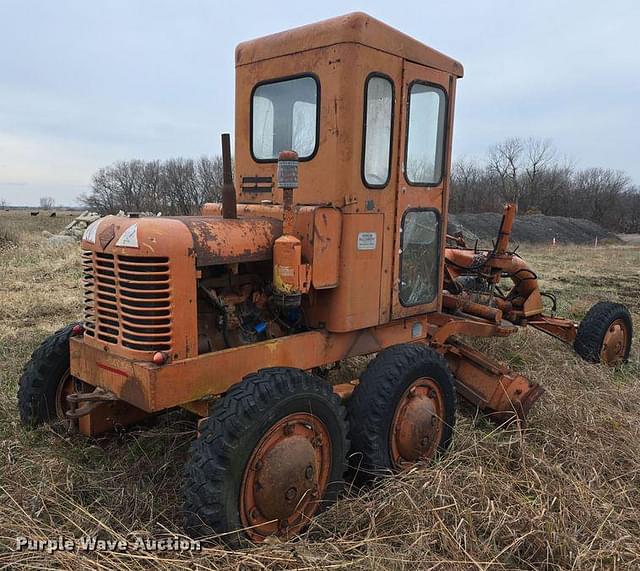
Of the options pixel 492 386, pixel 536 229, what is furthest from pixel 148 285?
pixel 536 229

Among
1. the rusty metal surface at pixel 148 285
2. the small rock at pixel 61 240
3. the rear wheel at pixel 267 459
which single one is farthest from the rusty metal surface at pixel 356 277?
the small rock at pixel 61 240

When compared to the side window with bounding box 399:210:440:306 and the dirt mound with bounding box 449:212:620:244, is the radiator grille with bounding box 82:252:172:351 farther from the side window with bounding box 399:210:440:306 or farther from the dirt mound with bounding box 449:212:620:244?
the dirt mound with bounding box 449:212:620:244

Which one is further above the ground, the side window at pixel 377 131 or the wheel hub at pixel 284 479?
the side window at pixel 377 131

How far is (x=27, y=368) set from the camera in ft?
13.3

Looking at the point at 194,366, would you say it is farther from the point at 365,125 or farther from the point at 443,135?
the point at 443,135

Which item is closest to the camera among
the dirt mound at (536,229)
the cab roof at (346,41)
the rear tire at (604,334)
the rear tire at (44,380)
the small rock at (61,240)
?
the cab roof at (346,41)

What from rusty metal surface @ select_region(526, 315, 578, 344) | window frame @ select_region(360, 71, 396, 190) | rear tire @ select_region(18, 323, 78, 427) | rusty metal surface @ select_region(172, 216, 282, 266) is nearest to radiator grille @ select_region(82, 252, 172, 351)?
rusty metal surface @ select_region(172, 216, 282, 266)

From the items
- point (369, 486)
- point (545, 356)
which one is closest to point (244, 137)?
point (369, 486)

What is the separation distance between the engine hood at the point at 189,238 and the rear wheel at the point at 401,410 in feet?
3.57

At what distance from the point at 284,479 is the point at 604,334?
4.93 meters

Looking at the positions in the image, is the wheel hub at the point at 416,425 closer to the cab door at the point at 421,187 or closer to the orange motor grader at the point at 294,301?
the orange motor grader at the point at 294,301

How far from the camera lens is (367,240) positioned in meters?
3.84

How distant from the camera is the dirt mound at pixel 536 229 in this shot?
32.1m

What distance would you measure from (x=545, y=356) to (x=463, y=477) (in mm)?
3669
